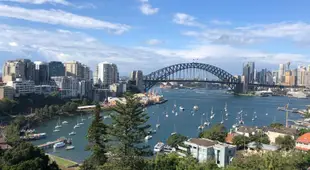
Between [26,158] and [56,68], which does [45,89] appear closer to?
[56,68]

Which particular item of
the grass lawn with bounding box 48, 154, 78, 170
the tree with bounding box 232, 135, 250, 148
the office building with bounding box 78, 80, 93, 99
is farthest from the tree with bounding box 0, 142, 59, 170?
the office building with bounding box 78, 80, 93, 99

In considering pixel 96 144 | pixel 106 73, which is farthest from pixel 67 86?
pixel 96 144

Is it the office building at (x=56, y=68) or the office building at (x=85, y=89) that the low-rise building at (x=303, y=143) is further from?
the office building at (x=56, y=68)

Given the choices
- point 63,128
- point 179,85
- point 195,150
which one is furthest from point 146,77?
point 195,150

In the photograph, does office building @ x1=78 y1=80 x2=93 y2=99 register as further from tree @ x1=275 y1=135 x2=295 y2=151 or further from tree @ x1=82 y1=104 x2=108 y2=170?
tree @ x1=82 y1=104 x2=108 y2=170

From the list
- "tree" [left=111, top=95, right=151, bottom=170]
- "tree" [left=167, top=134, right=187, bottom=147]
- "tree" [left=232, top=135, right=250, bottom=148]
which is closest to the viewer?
"tree" [left=111, top=95, right=151, bottom=170]

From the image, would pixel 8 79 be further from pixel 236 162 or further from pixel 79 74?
pixel 236 162
